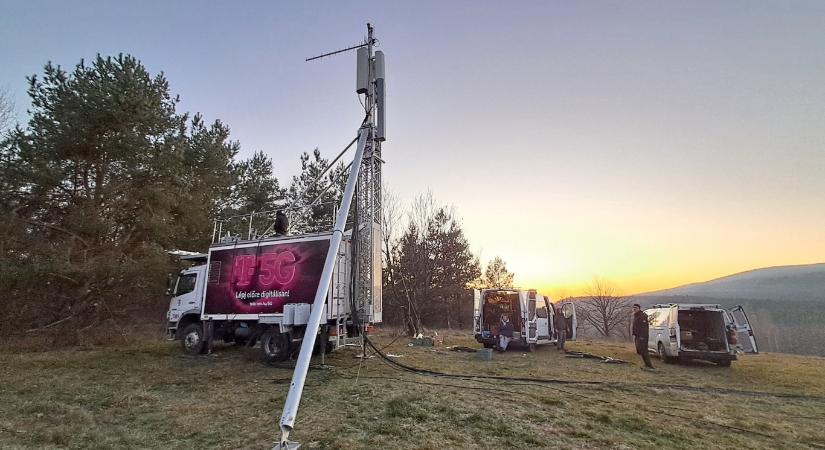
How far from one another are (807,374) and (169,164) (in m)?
22.7

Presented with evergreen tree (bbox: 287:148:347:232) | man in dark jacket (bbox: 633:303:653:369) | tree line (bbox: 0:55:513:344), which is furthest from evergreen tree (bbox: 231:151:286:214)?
man in dark jacket (bbox: 633:303:653:369)

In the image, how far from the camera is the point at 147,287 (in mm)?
16969

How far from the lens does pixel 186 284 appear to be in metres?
13.9

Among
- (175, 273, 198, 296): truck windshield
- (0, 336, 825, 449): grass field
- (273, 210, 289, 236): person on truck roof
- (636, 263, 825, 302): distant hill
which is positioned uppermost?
(636, 263, 825, 302): distant hill

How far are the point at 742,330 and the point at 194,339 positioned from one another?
54.5 feet

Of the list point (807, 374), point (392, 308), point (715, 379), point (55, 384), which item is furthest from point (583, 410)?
point (392, 308)

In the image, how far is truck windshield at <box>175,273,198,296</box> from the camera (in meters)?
13.7

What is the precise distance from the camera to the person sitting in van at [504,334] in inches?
605

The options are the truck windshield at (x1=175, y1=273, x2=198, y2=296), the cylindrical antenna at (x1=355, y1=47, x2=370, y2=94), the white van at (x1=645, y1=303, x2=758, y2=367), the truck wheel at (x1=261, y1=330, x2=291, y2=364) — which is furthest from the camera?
the truck windshield at (x1=175, y1=273, x2=198, y2=296)

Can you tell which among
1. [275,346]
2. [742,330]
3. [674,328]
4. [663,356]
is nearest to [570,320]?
[663,356]

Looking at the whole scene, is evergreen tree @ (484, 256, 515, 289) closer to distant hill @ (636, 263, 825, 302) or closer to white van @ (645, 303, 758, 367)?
white van @ (645, 303, 758, 367)

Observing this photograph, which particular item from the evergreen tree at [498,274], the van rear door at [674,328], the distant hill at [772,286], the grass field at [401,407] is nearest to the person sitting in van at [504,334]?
the grass field at [401,407]

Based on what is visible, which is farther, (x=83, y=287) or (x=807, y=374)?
(x=83, y=287)

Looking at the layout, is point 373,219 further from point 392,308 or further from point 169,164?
point 392,308
